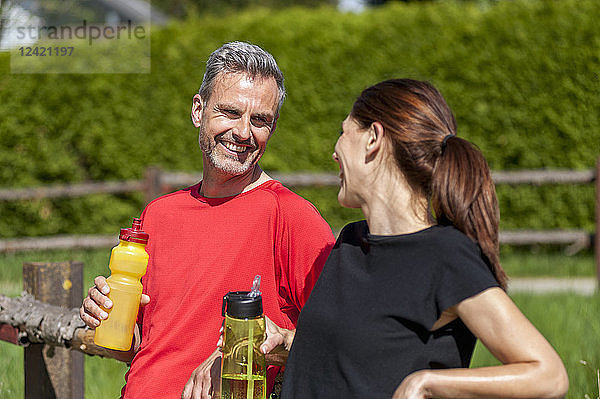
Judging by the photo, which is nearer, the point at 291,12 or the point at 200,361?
the point at 200,361

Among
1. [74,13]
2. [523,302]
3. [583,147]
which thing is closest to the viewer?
[523,302]

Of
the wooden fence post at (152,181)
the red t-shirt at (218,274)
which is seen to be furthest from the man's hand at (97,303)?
the wooden fence post at (152,181)

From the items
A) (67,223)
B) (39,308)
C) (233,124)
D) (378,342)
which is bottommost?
(67,223)

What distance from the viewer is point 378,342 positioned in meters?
1.67

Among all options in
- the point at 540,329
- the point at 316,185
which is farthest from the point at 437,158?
the point at 316,185

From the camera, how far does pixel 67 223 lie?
10.8 metres

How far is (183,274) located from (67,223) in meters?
9.20

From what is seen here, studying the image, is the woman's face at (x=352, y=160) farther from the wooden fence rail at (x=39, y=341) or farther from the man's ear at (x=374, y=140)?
the wooden fence rail at (x=39, y=341)

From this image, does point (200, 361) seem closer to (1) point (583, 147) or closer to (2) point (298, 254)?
(2) point (298, 254)

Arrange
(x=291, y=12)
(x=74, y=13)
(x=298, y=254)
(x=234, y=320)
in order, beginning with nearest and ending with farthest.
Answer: (x=234, y=320)
(x=298, y=254)
(x=291, y=12)
(x=74, y=13)

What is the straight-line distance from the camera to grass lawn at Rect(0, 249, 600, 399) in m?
4.26

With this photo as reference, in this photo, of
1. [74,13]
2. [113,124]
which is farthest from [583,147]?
[74,13]

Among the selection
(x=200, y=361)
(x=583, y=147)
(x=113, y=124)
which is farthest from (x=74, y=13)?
(x=200, y=361)

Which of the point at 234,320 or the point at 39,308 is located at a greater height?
the point at 234,320
